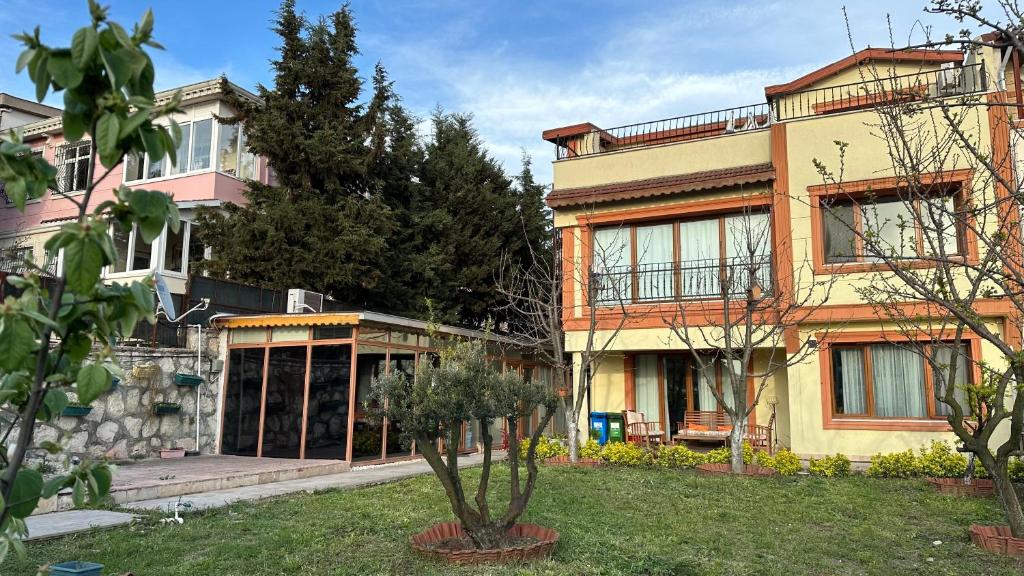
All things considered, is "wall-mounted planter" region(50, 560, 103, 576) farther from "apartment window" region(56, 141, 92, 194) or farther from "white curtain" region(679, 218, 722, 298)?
"apartment window" region(56, 141, 92, 194)

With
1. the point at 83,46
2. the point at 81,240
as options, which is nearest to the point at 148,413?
the point at 81,240

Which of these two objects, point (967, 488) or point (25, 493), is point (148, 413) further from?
point (967, 488)

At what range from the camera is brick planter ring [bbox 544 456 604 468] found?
11938 millimetres

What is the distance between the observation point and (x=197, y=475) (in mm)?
10320

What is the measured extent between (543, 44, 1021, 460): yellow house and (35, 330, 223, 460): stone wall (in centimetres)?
710

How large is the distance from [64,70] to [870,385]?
40.9ft

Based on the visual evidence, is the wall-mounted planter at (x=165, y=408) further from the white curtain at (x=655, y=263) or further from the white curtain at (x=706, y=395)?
the white curtain at (x=706, y=395)

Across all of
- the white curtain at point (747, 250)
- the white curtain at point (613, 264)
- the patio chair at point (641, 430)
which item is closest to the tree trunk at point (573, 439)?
the patio chair at point (641, 430)

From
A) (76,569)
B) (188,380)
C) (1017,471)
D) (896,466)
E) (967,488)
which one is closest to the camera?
(76,569)

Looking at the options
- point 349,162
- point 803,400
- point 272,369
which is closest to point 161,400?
point 272,369

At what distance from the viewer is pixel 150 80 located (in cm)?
193

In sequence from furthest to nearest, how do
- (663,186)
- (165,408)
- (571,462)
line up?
(663,186) < (165,408) < (571,462)

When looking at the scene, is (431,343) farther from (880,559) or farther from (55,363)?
(55,363)

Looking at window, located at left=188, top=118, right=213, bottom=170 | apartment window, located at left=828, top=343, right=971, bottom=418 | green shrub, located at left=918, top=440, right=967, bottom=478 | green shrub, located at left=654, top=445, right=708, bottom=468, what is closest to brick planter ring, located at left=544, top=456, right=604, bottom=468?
green shrub, located at left=654, top=445, right=708, bottom=468
